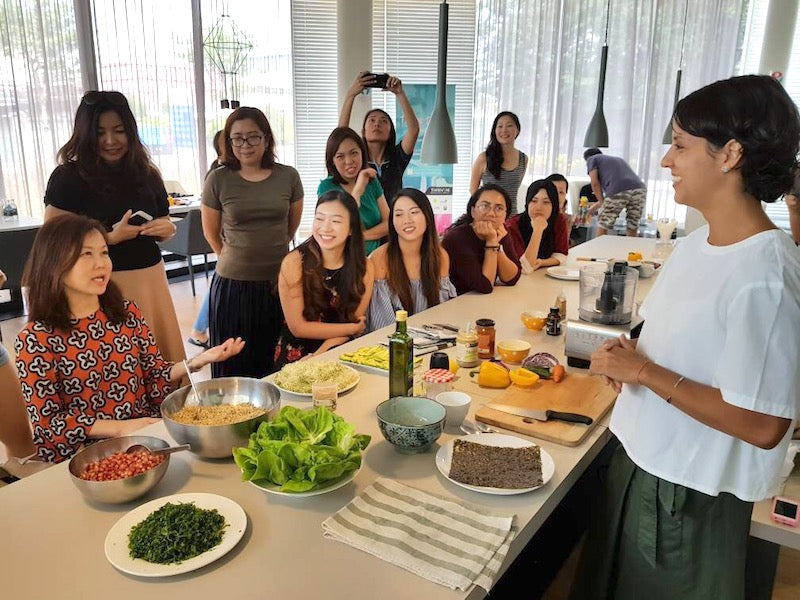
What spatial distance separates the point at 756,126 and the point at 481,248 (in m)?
1.99

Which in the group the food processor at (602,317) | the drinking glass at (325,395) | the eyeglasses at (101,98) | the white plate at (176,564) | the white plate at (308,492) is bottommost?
the white plate at (176,564)

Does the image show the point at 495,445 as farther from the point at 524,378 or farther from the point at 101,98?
the point at 101,98

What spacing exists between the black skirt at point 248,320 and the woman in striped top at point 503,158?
7.68 ft

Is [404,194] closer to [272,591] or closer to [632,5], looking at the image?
[272,591]

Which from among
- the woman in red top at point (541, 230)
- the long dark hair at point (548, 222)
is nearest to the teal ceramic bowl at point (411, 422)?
the woman in red top at point (541, 230)

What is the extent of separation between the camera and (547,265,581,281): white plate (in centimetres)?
322

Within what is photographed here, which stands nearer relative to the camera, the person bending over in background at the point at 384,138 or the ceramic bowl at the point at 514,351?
the ceramic bowl at the point at 514,351

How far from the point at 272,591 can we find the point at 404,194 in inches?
74.9

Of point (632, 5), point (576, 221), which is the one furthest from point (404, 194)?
point (632, 5)

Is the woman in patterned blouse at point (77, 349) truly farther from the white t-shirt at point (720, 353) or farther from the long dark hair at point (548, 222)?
the long dark hair at point (548, 222)

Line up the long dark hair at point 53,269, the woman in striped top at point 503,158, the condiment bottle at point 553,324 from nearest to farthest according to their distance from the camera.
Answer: the long dark hair at point 53,269 → the condiment bottle at point 553,324 → the woman in striped top at point 503,158

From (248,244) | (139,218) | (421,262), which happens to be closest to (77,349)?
(139,218)

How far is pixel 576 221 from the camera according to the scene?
6176 mm

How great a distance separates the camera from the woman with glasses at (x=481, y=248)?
296cm
